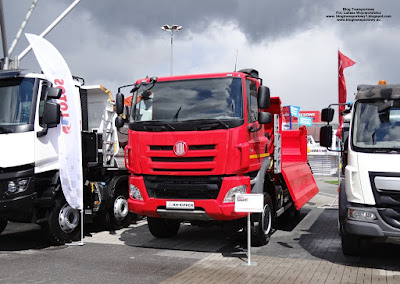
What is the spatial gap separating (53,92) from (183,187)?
2728 millimetres

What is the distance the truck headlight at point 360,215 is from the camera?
6191 millimetres

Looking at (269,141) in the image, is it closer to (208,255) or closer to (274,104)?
(274,104)

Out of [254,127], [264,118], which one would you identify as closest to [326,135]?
[264,118]

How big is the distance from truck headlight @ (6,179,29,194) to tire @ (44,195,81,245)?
2.88 feet

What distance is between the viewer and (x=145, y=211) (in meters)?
7.48

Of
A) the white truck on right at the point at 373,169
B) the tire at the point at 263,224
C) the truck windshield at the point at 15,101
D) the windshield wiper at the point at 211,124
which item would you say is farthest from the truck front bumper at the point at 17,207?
the white truck on right at the point at 373,169

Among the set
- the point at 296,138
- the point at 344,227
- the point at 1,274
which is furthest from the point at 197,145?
the point at 296,138

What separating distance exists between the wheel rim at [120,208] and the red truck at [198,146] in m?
2.12

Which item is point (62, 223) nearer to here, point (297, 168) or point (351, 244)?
point (351, 244)

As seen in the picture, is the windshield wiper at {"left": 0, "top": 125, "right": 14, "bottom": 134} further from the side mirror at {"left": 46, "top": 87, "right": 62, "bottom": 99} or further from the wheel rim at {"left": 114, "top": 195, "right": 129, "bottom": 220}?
the wheel rim at {"left": 114, "top": 195, "right": 129, "bottom": 220}

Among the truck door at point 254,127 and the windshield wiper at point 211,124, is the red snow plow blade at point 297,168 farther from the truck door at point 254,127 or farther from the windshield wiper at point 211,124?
the windshield wiper at point 211,124

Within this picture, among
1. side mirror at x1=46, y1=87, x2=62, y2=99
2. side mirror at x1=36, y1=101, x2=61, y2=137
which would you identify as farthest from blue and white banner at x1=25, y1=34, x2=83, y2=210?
side mirror at x1=36, y1=101, x2=61, y2=137

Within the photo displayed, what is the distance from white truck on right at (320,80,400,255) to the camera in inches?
240

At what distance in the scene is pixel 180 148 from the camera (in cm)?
710
